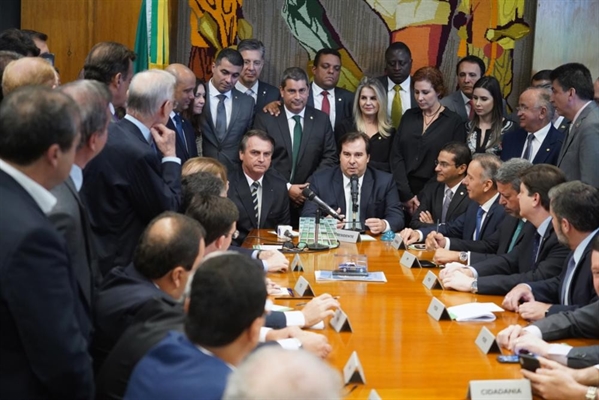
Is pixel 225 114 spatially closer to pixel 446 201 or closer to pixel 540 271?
pixel 446 201

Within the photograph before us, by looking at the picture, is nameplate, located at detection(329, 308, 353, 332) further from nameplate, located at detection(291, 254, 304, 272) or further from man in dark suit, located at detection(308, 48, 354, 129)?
man in dark suit, located at detection(308, 48, 354, 129)

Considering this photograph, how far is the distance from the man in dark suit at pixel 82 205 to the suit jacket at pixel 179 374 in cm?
61

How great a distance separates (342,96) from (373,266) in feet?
8.82

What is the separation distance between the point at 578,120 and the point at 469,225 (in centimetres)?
98

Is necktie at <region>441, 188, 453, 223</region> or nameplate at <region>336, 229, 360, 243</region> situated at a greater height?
necktie at <region>441, 188, 453, 223</region>

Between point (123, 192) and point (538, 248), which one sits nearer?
point (123, 192)

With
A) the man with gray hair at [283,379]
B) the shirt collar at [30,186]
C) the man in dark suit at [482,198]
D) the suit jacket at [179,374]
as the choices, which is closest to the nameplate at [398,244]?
the man in dark suit at [482,198]

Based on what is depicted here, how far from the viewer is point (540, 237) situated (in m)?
4.55

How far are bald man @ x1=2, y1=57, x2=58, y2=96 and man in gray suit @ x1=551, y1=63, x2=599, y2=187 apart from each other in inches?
131

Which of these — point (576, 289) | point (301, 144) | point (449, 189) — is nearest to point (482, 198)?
point (449, 189)

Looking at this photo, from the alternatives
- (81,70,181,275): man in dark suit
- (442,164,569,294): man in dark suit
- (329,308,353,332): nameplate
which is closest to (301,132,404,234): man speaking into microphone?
(442,164,569,294): man in dark suit

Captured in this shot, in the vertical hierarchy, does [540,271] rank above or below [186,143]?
below

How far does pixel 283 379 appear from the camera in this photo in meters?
1.46

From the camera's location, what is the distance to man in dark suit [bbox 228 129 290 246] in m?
6.09
